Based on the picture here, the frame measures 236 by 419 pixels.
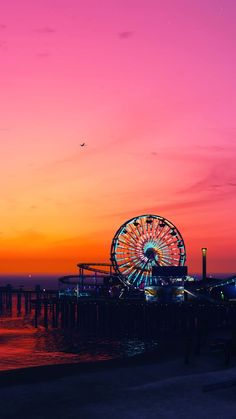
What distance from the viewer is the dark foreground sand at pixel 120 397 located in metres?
23.4

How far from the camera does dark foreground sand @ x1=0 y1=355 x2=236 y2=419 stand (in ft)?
76.7

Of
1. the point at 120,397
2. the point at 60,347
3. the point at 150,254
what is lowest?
the point at 60,347

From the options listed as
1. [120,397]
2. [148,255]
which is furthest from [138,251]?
[120,397]

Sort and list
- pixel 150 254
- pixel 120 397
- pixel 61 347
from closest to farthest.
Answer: pixel 120 397 → pixel 61 347 → pixel 150 254

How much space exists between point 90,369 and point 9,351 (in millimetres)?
26645

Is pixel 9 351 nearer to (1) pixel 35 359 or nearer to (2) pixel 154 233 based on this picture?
(1) pixel 35 359

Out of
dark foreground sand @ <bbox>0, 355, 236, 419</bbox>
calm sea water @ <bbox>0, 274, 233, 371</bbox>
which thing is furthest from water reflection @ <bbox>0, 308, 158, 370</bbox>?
dark foreground sand @ <bbox>0, 355, 236, 419</bbox>

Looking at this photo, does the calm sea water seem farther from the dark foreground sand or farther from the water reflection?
the dark foreground sand

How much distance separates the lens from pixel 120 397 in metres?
26.3

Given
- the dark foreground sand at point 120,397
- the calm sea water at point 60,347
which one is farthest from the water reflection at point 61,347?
the dark foreground sand at point 120,397

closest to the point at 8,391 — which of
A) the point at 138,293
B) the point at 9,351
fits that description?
the point at 9,351

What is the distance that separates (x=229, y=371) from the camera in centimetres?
3184

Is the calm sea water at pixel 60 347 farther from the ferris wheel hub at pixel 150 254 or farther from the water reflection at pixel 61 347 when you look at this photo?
the ferris wheel hub at pixel 150 254

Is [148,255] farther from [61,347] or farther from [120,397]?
[120,397]
